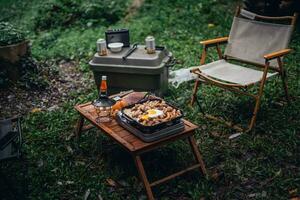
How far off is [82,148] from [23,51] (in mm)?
2419

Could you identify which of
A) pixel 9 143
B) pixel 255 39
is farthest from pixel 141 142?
pixel 255 39

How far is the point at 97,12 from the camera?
873cm

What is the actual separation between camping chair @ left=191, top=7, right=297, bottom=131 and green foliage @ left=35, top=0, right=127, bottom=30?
160 inches

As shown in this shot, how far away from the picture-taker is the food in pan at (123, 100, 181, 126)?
3408mm

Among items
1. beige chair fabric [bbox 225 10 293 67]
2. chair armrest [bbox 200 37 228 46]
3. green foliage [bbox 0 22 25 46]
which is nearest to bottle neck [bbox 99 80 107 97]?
chair armrest [bbox 200 37 228 46]

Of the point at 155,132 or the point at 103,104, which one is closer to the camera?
the point at 155,132

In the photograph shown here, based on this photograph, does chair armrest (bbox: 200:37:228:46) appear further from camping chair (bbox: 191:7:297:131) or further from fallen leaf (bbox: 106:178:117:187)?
fallen leaf (bbox: 106:178:117:187)

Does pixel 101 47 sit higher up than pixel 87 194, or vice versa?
pixel 101 47

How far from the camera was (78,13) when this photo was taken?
8898mm

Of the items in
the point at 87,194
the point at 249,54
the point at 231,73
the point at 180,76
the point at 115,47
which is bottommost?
the point at 87,194

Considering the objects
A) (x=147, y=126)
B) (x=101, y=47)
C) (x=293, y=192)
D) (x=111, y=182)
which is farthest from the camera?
(x=101, y=47)

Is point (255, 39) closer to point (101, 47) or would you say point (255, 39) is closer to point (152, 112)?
point (101, 47)

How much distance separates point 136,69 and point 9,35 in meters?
2.34

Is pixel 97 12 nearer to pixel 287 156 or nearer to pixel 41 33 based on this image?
pixel 41 33
